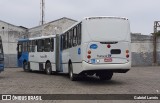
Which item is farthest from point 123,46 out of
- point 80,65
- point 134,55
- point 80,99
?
point 134,55

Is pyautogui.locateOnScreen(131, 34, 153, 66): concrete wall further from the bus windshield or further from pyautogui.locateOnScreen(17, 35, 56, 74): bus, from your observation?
the bus windshield

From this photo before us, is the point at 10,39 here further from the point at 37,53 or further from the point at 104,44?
the point at 104,44

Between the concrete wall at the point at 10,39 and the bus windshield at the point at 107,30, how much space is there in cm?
2912

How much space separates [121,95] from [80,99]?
177cm

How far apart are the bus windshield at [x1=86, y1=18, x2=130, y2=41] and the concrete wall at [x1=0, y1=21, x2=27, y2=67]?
29.1 m

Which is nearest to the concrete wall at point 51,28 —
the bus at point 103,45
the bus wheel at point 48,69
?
the bus wheel at point 48,69

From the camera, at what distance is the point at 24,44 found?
3212 cm

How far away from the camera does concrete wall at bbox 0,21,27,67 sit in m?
45.6

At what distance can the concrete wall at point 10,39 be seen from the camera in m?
45.6

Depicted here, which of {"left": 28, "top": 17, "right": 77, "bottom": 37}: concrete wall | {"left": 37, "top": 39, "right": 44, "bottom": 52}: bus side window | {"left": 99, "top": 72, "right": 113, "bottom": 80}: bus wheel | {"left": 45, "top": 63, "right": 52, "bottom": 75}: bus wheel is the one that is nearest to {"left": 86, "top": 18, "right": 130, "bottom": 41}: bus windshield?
{"left": 99, "top": 72, "right": 113, "bottom": 80}: bus wheel

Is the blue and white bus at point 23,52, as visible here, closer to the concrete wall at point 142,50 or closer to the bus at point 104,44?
the bus at point 104,44

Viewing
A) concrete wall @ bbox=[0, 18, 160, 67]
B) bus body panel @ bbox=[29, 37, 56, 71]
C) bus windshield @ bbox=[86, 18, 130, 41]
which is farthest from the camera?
concrete wall @ bbox=[0, 18, 160, 67]

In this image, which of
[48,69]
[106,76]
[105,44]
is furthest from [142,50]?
[105,44]

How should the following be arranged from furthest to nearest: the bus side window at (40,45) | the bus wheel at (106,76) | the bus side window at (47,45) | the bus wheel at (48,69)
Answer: the bus side window at (40,45), the bus side window at (47,45), the bus wheel at (48,69), the bus wheel at (106,76)
